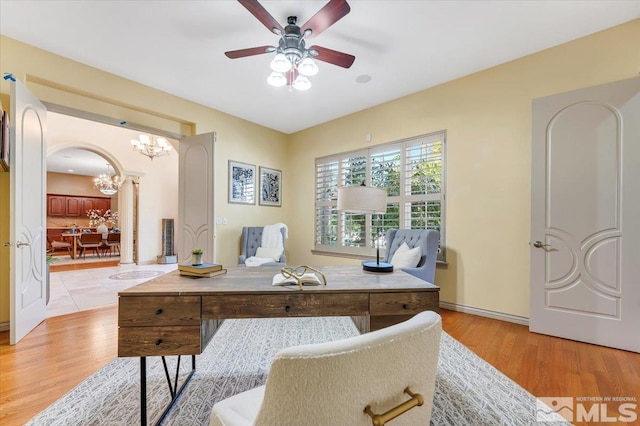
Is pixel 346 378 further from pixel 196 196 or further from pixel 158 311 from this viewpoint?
pixel 196 196

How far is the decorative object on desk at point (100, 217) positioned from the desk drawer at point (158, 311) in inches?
437

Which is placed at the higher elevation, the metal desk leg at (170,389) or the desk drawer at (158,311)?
the desk drawer at (158,311)

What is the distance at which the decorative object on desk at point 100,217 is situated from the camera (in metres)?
10.3

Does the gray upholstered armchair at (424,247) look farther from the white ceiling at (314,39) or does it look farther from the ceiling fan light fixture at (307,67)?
the ceiling fan light fixture at (307,67)

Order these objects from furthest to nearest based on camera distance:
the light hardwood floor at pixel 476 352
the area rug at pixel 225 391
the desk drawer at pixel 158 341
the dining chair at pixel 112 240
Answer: the dining chair at pixel 112 240
the light hardwood floor at pixel 476 352
the area rug at pixel 225 391
the desk drawer at pixel 158 341

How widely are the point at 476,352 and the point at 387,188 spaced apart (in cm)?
240

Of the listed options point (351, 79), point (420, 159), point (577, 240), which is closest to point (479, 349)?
point (577, 240)

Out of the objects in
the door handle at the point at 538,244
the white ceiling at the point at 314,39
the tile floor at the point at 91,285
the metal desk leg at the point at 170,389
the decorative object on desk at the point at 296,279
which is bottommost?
the tile floor at the point at 91,285

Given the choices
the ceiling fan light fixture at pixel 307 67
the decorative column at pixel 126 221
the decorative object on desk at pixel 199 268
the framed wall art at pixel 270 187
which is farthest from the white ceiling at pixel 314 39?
the decorative column at pixel 126 221

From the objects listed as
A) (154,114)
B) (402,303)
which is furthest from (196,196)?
(402,303)

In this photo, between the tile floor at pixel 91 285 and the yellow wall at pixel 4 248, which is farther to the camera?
the tile floor at pixel 91 285

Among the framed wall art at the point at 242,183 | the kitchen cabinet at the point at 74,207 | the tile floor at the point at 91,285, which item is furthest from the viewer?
the kitchen cabinet at the point at 74,207

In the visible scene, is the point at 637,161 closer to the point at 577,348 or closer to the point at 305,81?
the point at 577,348

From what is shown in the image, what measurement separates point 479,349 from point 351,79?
3.26 m
